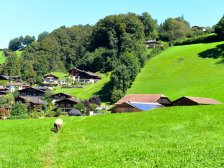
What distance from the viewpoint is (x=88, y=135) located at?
4016 cm

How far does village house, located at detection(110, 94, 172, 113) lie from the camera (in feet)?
252

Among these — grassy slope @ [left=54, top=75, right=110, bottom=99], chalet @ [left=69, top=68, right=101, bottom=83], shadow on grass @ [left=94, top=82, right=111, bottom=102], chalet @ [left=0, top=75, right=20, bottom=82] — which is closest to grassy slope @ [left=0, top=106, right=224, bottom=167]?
shadow on grass @ [left=94, top=82, right=111, bottom=102]

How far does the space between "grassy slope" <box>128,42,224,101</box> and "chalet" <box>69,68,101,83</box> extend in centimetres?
2851

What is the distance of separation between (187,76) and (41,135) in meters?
100

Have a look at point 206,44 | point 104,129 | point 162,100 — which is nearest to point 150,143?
point 104,129

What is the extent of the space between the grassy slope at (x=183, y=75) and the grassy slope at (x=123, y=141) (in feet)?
190

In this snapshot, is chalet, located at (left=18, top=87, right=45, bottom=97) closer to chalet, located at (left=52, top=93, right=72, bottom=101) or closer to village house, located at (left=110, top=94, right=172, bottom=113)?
chalet, located at (left=52, top=93, right=72, bottom=101)

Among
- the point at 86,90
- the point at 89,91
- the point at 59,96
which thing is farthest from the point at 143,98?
the point at 86,90

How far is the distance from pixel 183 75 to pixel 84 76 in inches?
2297

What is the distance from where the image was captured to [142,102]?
9156cm

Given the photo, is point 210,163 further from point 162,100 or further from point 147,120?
point 162,100

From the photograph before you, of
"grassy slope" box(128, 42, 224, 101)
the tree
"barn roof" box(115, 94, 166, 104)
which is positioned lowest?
"barn roof" box(115, 94, 166, 104)

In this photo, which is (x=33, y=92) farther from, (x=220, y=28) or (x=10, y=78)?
(x=220, y=28)

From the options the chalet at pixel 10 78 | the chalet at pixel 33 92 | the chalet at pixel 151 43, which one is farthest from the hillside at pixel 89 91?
the chalet at pixel 151 43
